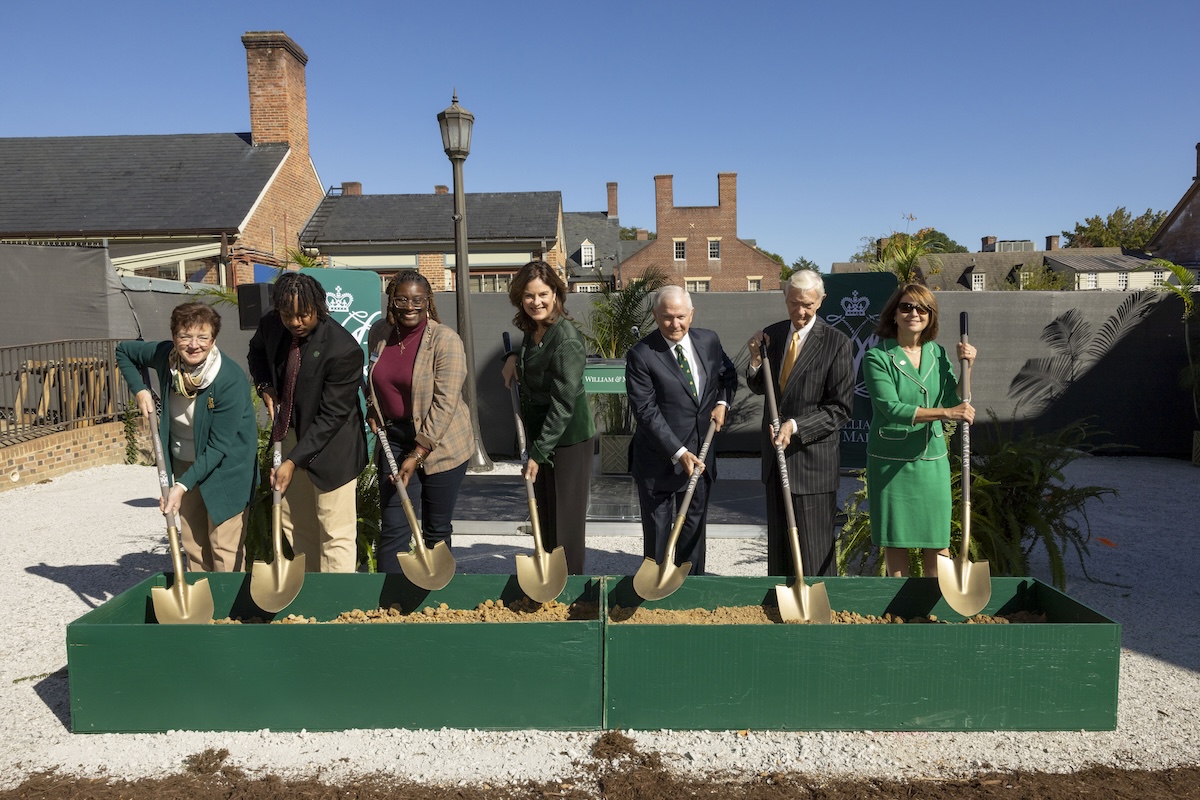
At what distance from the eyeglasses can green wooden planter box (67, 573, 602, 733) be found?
1942 millimetres

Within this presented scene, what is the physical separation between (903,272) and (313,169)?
20.6 meters

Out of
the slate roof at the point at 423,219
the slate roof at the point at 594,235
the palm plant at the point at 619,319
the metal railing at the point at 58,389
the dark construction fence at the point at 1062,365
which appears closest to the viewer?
the metal railing at the point at 58,389

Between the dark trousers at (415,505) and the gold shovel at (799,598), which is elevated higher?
the dark trousers at (415,505)

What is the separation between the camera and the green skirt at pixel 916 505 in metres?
3.83

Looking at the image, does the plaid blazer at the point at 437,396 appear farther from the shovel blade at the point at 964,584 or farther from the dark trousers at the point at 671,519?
the shovel blade at the point at 964,584

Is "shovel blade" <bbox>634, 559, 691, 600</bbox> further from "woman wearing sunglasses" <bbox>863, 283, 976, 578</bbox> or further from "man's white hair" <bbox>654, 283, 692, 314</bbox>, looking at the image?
"man's white hair" <bbox>654, 283, 692, 314</bbox>

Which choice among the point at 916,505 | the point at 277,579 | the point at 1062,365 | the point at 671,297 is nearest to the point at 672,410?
the point at 671,297

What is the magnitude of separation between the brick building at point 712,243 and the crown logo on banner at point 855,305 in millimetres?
37254

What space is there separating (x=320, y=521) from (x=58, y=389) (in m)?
8.04

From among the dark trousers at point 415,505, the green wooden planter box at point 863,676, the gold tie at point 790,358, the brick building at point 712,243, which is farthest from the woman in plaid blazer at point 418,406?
the brick building at point 712,243

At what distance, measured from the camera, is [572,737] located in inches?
124

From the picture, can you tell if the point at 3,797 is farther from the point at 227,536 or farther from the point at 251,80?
the point at 251,80

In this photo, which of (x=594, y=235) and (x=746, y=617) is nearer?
(x=746, y=617)

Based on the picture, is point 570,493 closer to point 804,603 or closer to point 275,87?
point 804,603
